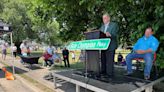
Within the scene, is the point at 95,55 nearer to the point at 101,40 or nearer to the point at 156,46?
the point at 101,40

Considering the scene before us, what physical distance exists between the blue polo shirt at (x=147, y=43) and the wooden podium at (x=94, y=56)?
0.99 meters

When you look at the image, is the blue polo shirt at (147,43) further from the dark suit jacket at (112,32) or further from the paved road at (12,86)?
the paved road at (12,86)

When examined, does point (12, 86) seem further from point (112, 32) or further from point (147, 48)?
point (147, 48)

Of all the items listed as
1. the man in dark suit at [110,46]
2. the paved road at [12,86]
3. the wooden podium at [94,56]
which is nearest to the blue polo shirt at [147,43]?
the man in dark suit at [110,46]

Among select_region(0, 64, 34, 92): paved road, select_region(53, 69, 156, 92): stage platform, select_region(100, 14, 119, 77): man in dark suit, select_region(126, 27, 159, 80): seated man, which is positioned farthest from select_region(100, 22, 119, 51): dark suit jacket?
select_region(0, 64, 34, 92): paved road

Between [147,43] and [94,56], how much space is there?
148 cm

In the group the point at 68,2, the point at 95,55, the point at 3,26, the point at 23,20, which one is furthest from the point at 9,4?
the point at 95,55

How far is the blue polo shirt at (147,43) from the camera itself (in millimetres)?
5566

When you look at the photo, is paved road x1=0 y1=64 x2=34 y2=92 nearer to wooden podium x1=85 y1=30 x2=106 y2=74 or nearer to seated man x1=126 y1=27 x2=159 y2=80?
wooden podium x1=85 y1=30 x2=106 y2=74

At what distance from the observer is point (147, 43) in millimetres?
5793

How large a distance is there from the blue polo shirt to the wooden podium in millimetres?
994

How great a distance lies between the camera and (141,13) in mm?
5703

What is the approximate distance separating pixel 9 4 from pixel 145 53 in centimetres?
2551

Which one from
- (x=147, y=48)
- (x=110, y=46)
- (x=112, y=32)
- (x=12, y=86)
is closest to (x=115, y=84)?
(x=110, y=46)
